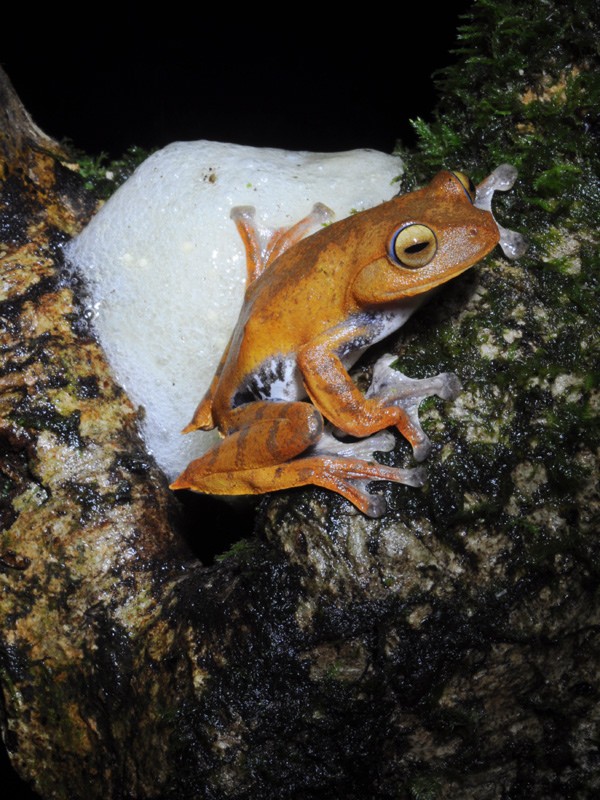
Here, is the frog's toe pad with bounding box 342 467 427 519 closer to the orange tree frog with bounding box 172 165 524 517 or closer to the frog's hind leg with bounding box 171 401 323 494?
the orange tree frog with bounding box 172 165 524 517

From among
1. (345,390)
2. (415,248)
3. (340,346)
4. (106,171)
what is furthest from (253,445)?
(106,171)

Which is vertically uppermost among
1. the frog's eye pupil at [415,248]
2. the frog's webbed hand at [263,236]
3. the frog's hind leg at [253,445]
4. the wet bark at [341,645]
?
the frog's eye pupil at [415,248]

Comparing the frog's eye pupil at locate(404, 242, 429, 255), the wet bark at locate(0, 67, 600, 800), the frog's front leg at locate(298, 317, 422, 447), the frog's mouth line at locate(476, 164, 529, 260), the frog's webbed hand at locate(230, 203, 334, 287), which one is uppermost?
the frog's mouth line at locate(476, 164, 529, 260)

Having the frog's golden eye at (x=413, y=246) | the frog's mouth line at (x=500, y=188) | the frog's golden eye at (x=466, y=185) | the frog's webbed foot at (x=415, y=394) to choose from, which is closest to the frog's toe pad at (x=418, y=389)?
the frog's webbed foot at (x=415, y=394)

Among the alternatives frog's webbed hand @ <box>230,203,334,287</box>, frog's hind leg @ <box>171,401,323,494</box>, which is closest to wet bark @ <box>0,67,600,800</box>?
frog's hind leg @ <box>171,401,323,494</box>

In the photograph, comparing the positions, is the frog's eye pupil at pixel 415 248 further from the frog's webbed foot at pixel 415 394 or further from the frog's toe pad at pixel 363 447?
the frog's toe pad at pixel 363 447

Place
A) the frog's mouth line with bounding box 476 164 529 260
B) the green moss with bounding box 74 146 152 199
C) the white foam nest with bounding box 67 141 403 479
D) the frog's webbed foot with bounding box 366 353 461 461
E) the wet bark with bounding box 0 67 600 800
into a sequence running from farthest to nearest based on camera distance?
the green moss with bounding box 74 146 152 199 < the white foam nest with bounding box 67 141 403 479 < the frog's mouth line with bounding box 476 164 529 260 < the frog's webbed foot with bounding box 366 353 461 461 < the wet bark with bounding box 0 67 600 800

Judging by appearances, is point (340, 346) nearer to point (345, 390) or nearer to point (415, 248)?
point (345, 390)

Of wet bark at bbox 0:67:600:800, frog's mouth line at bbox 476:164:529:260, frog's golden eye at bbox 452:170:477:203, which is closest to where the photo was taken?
wet bark at bbox 0:67:600:800
